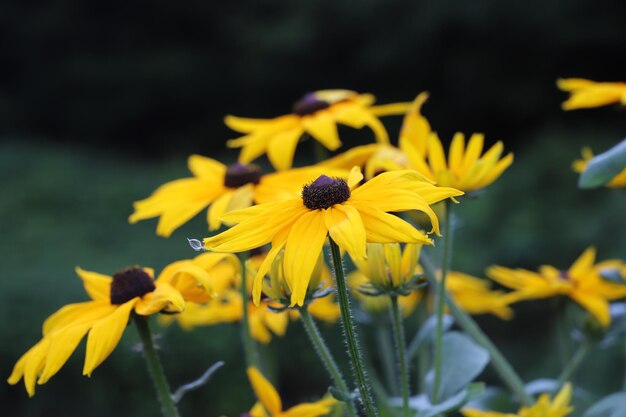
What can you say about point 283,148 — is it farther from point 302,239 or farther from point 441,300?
point 302,239

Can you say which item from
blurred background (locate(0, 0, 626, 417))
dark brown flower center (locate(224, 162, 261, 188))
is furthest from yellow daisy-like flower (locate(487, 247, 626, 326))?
blurred background (locate(0, 0, 626, 417))

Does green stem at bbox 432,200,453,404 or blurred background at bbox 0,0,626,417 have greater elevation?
blurred background at bbox 0,0,626,417

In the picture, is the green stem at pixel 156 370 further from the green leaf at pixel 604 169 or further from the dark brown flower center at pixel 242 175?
the green leaf at pixel 604 169

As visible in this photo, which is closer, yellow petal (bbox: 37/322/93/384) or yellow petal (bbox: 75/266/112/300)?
yellow petal (bbox: 37/322/93/384)

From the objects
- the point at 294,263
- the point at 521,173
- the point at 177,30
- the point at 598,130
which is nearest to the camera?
the point at 294,263

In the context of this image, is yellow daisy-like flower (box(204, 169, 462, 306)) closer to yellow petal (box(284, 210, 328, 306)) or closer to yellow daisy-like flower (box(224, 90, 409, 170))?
yellow petal (box(284, 210, 328, 306))

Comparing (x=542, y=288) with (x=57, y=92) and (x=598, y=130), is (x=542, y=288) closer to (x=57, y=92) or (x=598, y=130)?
(x=598, y=130)

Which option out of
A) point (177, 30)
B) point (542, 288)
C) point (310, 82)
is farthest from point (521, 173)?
point (542, 288)
